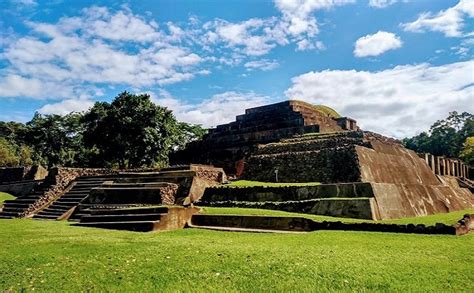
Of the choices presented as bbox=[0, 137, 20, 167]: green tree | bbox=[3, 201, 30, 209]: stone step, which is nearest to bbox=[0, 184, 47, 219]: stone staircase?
bbox=[3, 201, 30, 209]: stone step

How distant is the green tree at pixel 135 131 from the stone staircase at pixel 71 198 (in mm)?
7693

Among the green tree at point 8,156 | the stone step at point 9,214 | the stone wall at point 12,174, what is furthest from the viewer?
the green tree at point 8,156

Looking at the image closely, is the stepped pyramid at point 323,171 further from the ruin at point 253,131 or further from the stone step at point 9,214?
the stone step at point 9,214

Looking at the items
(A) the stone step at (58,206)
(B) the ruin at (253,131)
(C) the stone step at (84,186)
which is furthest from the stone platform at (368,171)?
(A) the stone step at (58,206)

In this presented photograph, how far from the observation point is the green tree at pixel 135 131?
28.7 metres

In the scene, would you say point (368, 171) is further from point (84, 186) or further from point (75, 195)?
point (84, 186)

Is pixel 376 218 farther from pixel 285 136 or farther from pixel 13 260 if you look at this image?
pixel 285 136

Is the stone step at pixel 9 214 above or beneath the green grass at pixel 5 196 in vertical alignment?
beneath

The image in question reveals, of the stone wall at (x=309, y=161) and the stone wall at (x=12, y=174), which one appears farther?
the stone wall at (x=12, y=174)

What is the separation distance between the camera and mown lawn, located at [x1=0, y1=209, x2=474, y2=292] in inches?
215

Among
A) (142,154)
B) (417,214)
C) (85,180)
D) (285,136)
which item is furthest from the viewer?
(142,154)

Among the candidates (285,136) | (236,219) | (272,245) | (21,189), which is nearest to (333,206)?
(236,219)

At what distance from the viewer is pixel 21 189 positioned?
84.1 ft

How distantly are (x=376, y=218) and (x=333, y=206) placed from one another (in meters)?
1.34
